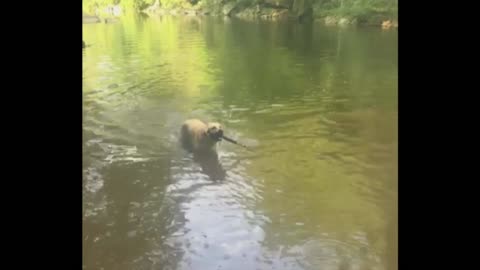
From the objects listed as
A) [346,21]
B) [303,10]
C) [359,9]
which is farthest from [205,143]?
[303,10]

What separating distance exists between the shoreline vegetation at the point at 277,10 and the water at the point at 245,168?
151 inches

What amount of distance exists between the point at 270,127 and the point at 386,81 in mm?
2499

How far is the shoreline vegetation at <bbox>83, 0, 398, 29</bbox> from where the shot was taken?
38.2 feet

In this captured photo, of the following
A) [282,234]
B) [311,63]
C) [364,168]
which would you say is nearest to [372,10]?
[311,63]

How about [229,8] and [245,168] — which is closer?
[245,168]

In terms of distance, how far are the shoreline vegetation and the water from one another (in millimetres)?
3827

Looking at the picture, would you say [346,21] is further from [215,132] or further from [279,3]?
[215,132]

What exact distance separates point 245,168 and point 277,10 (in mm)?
11586

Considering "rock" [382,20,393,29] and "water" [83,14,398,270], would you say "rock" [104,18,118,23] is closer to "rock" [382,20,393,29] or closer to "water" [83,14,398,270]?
"water" [83,14,398,270]

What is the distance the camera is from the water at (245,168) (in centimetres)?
282

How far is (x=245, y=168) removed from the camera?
389 centimetres

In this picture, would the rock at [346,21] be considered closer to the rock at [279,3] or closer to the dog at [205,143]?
the rock at [279,3]

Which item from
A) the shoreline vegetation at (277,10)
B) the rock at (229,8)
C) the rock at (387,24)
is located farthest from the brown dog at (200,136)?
the rock at (229,8)

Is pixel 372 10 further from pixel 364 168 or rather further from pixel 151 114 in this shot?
pixel 364 168
